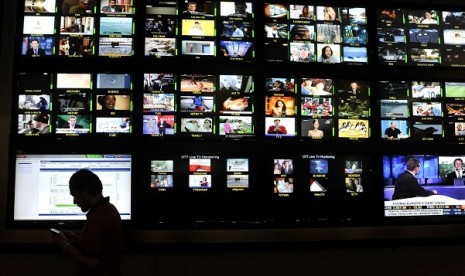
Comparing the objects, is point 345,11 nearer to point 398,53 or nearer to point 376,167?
point 398,53

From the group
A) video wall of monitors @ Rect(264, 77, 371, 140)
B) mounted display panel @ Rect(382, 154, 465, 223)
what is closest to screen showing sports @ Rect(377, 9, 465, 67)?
video wall of monitors @ Rect(264, 77, 371, 140)

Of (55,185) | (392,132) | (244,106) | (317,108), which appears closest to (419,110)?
(392,132)

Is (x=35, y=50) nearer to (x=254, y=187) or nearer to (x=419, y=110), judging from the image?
(x=254, y=187)

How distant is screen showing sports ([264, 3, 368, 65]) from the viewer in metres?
3.55

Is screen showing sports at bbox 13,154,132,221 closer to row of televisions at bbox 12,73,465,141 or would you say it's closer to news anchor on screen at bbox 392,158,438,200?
row of televisions at bbox 12,73,465,141

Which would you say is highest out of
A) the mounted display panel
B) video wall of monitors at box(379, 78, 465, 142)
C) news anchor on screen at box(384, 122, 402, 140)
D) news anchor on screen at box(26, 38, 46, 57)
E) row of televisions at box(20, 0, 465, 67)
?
row of televisions at box(20, 0, 465, 67)

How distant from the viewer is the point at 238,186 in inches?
134

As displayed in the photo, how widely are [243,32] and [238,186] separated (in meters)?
1.35

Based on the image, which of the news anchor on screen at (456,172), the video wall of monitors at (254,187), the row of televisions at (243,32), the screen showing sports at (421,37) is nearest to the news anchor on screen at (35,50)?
the row of televisions at (243,32)

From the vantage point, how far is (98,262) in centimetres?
229

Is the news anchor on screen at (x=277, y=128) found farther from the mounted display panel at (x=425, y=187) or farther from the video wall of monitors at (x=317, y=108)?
the mounted display panel at (x=425, y=187)

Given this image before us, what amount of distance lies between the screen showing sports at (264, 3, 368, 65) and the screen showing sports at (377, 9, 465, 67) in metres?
0.20

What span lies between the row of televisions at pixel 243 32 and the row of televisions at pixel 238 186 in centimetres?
89

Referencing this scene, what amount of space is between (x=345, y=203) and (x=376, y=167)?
0.43 metres
